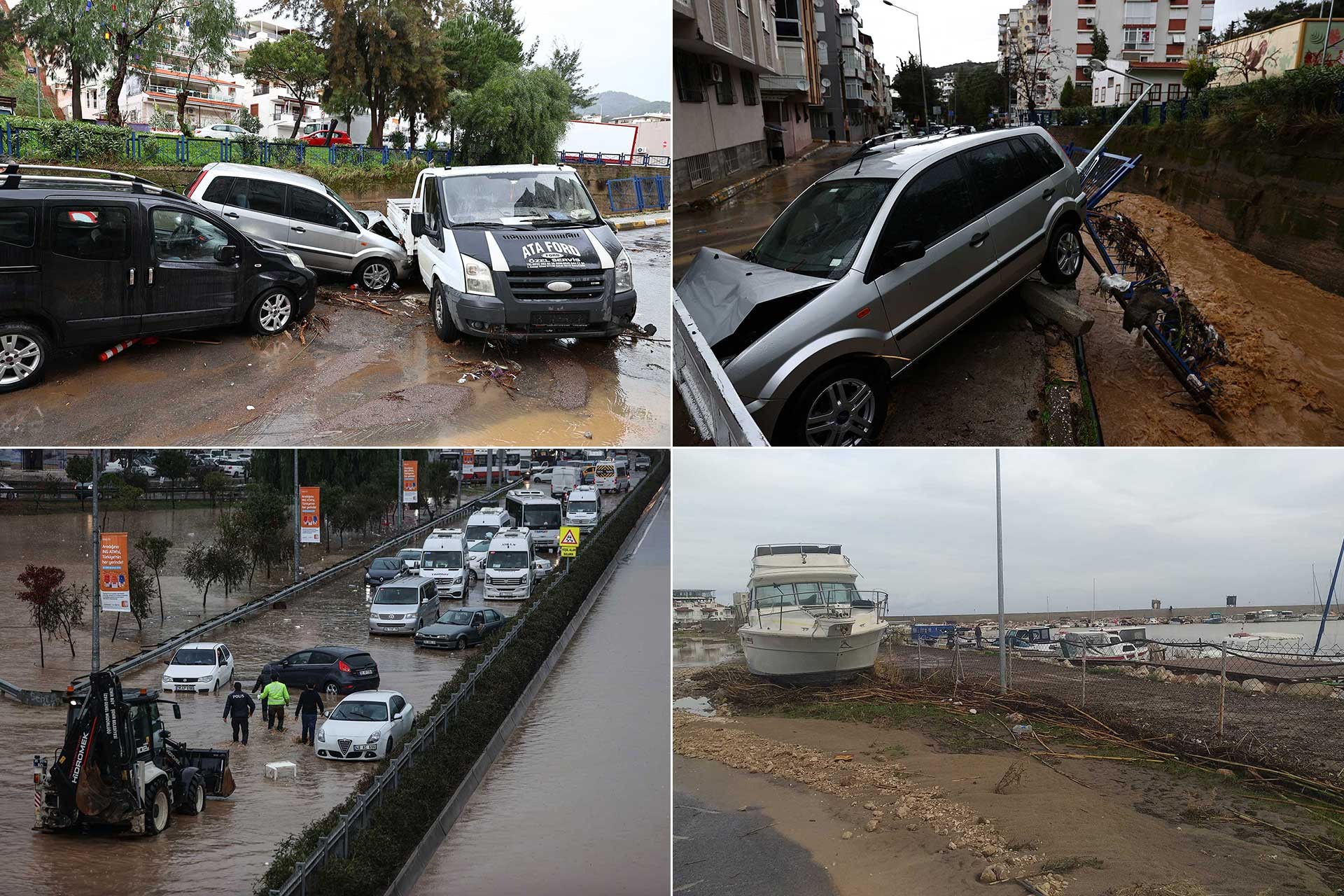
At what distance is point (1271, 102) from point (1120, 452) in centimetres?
248

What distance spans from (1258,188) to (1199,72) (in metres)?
1.22

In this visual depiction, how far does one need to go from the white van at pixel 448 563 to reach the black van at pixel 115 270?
7.87ft

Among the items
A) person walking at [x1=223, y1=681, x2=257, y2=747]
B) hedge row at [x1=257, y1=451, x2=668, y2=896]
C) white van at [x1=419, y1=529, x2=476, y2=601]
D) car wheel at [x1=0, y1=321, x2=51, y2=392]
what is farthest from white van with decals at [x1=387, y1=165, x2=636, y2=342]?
person walking at [x1=223, y1=681, x2=257, y2=747]

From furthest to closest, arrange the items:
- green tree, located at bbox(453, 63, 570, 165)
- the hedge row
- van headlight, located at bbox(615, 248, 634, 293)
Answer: green tree, located at bbox(453, 63, 570, 165) < van headlight, located at bbox(615, 248, 634, 293) < the hedge row

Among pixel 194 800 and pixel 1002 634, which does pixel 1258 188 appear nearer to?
pixel 1002 634

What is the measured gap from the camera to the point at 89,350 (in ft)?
15.6

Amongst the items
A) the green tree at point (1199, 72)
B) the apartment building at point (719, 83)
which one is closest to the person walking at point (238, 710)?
the apartment building at point (719, 83)

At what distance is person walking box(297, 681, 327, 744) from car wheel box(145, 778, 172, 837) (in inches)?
32.9

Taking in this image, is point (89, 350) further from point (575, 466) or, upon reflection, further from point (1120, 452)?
point (1120, 452)

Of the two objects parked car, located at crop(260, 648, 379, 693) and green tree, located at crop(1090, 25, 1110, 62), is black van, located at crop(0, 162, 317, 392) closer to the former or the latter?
parked car, located at crop(260, 648, 379, 693)

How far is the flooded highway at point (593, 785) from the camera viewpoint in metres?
5.26

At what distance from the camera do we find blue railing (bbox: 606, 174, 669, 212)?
670 cm

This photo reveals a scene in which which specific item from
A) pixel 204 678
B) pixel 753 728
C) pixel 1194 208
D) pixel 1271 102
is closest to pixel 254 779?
pixel 204 678

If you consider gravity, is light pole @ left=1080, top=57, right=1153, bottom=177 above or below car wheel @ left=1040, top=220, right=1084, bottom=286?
above
